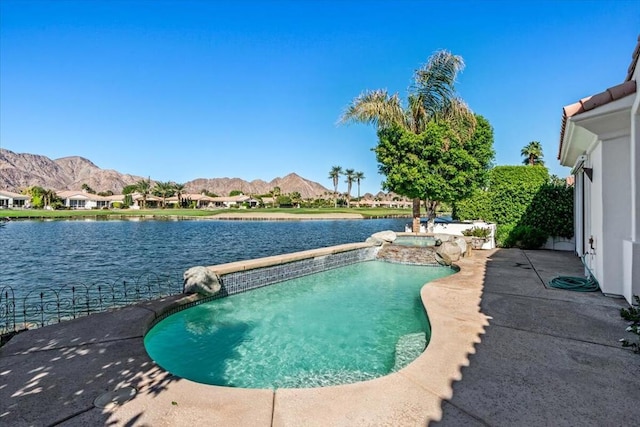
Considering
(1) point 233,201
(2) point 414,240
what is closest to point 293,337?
(2) point 414,240

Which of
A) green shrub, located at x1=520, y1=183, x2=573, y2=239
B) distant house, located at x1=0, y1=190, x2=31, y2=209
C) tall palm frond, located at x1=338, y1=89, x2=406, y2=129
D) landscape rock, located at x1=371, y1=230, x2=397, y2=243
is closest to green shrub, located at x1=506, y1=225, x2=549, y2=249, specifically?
green shrub, located at x1=520, y1=183, x2=573, y2=239

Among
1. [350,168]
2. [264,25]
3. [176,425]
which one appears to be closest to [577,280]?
[176,425]

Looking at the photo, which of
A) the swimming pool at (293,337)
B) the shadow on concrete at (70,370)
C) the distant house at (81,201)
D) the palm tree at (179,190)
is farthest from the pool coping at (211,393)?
the distant house at (81,201)

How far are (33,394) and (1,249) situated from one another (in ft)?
78.8

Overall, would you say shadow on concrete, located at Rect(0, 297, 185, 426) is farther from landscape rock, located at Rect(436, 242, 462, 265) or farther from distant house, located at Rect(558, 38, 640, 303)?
landscape rock, located at Rect(436, 242, 462, 265)

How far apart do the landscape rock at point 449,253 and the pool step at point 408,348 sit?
6358 millimetres

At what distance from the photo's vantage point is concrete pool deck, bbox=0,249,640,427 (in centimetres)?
263

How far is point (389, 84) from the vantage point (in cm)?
1795

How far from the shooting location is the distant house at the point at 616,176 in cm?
485

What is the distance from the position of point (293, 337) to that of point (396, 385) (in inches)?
117

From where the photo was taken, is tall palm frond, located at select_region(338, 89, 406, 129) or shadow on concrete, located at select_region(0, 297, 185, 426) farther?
tall palm frond, located at select_region(338, 89, 406, 129)

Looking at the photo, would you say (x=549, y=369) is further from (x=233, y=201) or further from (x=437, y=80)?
(x=233, y=201)

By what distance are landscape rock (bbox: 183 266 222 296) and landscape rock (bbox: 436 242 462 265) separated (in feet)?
26.2

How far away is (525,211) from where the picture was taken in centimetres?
1550
